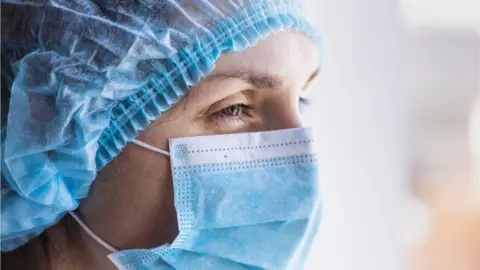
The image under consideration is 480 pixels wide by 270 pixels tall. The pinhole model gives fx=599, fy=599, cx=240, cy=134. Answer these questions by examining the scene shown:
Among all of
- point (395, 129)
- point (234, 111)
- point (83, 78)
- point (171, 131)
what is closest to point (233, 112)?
point (234, 111)

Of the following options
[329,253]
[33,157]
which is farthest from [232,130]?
[329,253]

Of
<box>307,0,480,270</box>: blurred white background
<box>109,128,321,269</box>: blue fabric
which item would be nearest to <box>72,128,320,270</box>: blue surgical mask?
<box>109,128,321,269</box>: blue fabric

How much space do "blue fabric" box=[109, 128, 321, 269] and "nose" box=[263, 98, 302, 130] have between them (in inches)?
0.5

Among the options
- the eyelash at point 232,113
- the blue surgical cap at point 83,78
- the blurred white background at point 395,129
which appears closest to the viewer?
the blue surgical cap at point 83,78

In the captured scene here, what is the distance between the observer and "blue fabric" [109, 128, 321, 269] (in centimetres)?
Result: 95

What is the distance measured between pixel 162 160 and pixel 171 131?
0.05 meters

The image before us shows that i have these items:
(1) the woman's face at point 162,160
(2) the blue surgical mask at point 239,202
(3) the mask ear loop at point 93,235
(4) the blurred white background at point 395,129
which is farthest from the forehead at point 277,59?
(4) the blurred white background at point 395,129

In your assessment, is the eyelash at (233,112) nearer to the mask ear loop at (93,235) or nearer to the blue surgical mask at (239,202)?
the blue surgical mask at (239,202)

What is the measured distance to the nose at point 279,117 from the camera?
3.30 feet

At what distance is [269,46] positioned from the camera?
99 cm

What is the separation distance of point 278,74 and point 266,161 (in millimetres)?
146

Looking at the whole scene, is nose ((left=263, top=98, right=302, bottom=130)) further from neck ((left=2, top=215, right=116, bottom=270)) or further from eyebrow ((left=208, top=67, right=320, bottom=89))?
neck ((left=2, top=215, right=116, bottom=270))

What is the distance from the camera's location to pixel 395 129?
1.92 metres

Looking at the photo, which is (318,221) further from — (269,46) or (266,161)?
(269,46)
